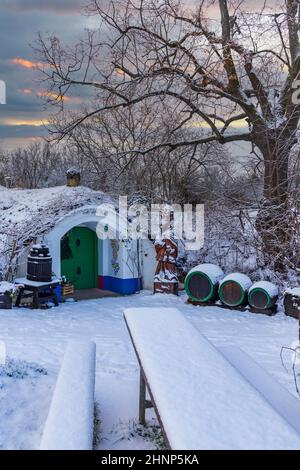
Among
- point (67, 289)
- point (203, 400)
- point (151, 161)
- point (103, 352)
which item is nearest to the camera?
point (203, 400)

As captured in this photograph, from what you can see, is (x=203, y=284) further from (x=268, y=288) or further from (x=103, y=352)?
(x=103, y=352)

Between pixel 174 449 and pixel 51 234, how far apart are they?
971 cm

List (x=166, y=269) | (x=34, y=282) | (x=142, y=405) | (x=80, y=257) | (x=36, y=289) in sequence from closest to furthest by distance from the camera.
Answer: (x=142, y=405) < (x=36, y=289) < (x=34, y=282) < (x=166, y=269) < (x=80, y=257)

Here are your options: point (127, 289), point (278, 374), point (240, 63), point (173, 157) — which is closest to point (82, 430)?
point (278, 374)

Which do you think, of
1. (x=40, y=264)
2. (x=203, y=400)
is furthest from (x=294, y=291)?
(x=203, y=400)

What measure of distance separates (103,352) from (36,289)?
12.4 ft

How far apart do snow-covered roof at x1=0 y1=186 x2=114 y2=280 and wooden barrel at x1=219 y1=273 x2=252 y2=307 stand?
3994 millimetres

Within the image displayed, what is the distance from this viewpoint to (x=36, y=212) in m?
12.4

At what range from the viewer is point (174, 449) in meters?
Answer: 2.65

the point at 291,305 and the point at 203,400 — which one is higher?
the point at 203,400

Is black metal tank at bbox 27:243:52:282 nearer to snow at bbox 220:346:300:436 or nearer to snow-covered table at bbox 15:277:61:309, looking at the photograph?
snow-covered table at bbox 15:277:61:309

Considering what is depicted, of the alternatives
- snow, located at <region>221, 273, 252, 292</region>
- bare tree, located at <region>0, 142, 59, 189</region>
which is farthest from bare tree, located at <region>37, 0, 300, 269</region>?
bare tree, located at <region>0, 142, 59, 189</region>

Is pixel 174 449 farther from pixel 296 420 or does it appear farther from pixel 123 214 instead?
pixel 123 214

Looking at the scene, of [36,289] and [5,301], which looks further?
[36,289]
